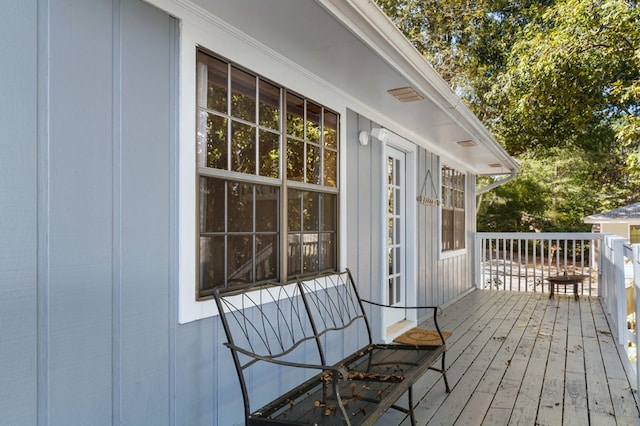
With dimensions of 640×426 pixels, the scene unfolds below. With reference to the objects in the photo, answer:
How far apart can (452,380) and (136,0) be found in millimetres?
3230

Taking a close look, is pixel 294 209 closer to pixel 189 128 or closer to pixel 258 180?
pixel 258 180

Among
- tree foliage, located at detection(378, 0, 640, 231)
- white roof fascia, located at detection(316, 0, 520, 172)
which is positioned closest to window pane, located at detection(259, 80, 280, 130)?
white roof fascia, located at detection(316, 0, 520, 172)

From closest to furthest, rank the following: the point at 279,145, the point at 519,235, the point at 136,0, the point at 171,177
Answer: the point at 136,0 < the point at 171,177 < the point at 279,145 < the point at 519,235

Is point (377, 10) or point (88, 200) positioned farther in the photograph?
point (377, 10)

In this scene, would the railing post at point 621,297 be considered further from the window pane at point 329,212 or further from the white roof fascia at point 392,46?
the window pane at point 329,212

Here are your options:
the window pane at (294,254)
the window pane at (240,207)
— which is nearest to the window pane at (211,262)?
the window pane at (240,207)

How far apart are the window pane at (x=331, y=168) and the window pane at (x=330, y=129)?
0.06m

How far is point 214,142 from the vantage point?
2264mm

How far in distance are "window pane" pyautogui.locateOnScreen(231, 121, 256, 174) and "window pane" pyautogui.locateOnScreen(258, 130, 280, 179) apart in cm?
7

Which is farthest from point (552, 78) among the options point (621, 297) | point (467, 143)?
point (621, 297)

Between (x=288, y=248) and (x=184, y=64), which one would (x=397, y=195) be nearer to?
(x=288, y=248)

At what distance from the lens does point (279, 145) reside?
2760mm

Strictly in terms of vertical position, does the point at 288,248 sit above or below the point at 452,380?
above

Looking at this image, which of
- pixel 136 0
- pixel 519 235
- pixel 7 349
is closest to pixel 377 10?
pixel 136 0
